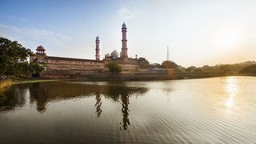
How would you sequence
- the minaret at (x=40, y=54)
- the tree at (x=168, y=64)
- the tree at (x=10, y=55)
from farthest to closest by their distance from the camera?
1. the tree at (x=168, y=64)
2. the minaret at (x=40, y=54)
3. the tree at (x=10, y=55)

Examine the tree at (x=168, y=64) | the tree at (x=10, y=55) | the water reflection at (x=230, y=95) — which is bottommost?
the water reflection at (x=230, y=95)

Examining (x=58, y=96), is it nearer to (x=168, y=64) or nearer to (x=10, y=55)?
(x=10, y=55)

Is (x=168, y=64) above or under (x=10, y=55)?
above

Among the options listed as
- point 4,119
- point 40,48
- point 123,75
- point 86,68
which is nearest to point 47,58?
point 40,48

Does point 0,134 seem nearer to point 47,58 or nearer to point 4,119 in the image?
point 4,119

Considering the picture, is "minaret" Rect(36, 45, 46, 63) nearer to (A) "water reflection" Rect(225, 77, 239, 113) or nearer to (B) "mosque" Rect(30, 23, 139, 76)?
(B) "mosque" Rect(30, 23, 139, 76)

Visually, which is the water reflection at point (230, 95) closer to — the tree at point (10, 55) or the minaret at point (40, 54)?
the tree at point (10, 55)

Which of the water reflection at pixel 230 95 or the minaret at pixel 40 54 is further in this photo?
the minaret at pixel 40 54

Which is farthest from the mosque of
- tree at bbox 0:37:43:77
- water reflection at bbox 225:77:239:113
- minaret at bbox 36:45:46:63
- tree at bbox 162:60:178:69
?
water reflection at bbox 225:77:239:113

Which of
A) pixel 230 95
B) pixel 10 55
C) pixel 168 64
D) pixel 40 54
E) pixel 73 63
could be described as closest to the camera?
pixel 230 95

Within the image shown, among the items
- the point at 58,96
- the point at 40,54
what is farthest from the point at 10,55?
the point at 40,54

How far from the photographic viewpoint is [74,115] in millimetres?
14562

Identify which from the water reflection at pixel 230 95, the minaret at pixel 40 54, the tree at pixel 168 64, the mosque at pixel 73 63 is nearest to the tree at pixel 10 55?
the water reflection at pixel 230 95

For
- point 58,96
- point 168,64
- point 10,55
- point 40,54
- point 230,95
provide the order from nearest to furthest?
point 58,96 → point 230,95 → point 10,55 → point 40,54 → point 168,64
